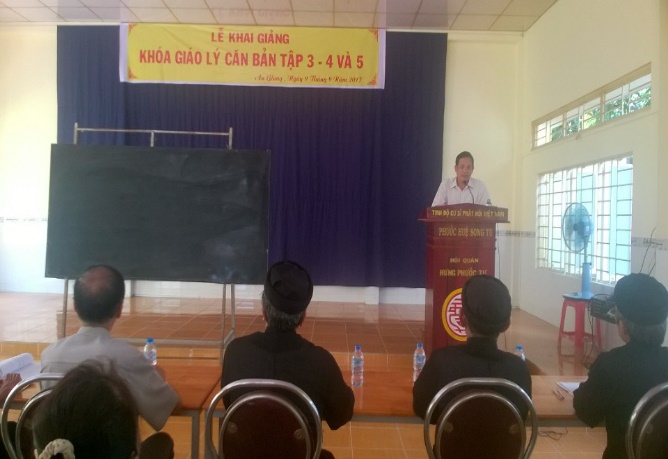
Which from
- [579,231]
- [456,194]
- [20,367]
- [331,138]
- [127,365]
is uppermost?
[331,138]

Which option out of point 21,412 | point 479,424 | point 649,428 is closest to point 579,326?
point 649,428

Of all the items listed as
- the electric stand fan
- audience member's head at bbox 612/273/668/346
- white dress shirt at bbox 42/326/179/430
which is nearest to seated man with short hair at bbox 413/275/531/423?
audience member's head at bbox 612/273/668/346

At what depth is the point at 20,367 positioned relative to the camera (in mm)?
2041

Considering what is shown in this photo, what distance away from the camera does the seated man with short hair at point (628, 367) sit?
157cm

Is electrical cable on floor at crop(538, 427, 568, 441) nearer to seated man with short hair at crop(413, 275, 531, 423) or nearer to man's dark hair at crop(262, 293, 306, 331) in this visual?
seated man with short hair at crop(413, 275, 531, 423)

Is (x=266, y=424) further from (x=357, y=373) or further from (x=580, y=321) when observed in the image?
(x=580, y=321)

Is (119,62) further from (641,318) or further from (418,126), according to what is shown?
(641,318)

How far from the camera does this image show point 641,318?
162cm

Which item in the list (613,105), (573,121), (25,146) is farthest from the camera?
(25,146)

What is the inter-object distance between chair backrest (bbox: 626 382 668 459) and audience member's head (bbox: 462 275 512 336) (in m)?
0.41

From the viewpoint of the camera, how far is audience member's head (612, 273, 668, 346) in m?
1.62

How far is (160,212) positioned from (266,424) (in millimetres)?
2904

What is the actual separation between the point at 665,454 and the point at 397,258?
491cm

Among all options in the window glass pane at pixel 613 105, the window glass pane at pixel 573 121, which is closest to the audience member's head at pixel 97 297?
the window glass pane at pixel 613 105
